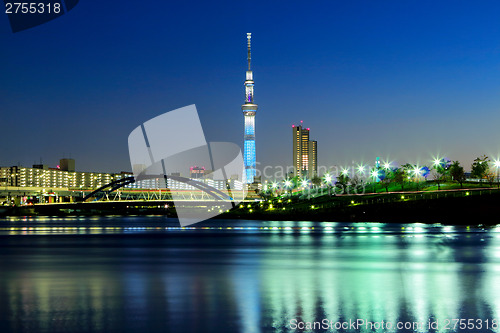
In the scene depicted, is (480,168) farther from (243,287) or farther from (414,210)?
(243,287)

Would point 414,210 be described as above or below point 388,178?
below

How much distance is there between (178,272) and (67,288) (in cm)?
685

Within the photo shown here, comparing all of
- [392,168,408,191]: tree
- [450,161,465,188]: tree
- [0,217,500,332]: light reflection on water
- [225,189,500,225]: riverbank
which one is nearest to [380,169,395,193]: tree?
[392,168,408,191]: tree

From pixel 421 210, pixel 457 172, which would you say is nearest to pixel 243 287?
pixel 421 210

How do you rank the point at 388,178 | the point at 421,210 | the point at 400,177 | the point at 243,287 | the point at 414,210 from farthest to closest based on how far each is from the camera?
the point at 388,178 → the point at 400,177 → the point at 414,210 → the point at 421,210 → the point at 243,287

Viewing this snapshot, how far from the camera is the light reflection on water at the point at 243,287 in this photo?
1652 centimetres

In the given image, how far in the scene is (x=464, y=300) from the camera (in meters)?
19.4

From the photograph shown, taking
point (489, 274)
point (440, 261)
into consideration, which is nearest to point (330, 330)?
point (489, 274)

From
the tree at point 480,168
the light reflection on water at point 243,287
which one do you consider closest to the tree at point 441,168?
the tree at point 480,168

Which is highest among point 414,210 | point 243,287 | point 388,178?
point 388,178

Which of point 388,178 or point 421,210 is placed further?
point 388,178

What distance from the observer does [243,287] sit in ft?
78.0

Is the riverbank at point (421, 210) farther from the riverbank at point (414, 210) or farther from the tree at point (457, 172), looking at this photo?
the tree at point (457, 172)

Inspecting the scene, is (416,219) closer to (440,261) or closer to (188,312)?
(440,261)
